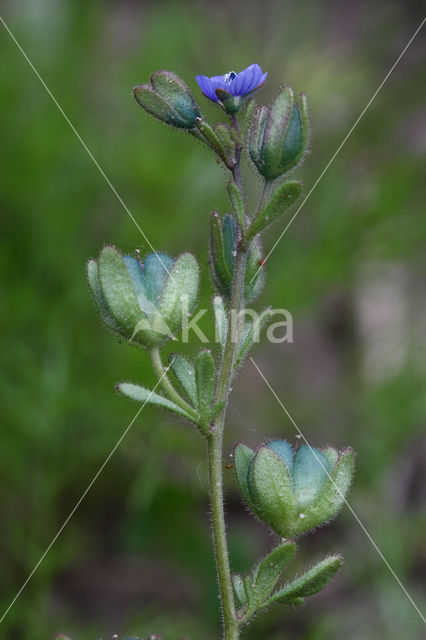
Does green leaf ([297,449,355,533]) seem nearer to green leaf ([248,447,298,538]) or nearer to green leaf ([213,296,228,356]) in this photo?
green leaf ([248,447,298,538])

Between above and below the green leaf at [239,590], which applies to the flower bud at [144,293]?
above

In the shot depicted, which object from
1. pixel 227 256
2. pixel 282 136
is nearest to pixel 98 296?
pixel 227 256

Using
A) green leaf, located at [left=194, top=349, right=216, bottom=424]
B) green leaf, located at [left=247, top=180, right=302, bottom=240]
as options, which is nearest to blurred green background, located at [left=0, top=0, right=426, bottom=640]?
green leaf, located at [left=194, top=349, right=216, bottom=424]

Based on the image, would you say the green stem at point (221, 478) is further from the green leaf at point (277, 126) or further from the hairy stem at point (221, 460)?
the green leaf at point (277, 126)

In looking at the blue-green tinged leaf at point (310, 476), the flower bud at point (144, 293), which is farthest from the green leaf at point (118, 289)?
the blue-green tinged leaf at point (310, 476)

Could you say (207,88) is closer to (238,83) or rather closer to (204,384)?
(238,83)

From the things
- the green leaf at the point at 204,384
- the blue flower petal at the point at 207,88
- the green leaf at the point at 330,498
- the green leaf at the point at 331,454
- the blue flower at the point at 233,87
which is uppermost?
the blue flower petal at the point at 207,88

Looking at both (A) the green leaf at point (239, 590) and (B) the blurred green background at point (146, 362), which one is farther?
(B) the blurred green background at point (146, 362)
